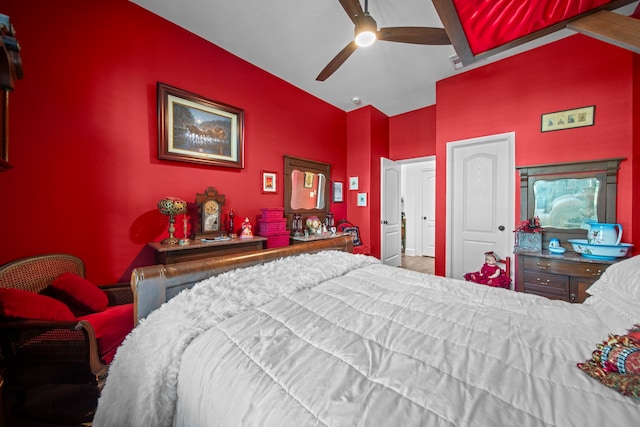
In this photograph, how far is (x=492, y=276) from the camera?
107 inches

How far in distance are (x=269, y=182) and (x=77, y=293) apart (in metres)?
2.17

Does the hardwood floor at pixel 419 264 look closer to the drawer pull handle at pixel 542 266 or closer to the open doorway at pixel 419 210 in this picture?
the open doorway at pixel 419 210

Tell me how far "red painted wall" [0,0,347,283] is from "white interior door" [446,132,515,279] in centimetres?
318

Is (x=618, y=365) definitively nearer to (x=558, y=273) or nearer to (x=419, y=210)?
(x=558, y=273)

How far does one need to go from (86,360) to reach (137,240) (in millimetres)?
1224

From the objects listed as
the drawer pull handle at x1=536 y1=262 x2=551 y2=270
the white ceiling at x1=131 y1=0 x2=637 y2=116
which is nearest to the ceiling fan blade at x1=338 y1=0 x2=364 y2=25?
the white ceiling at x1=131 y1=0 x2=637 y2=116

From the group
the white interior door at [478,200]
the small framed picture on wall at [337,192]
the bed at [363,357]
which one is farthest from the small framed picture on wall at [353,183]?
the bed at [363,357]

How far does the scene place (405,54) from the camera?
287cm

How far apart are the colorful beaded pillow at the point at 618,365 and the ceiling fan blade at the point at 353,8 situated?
90.5 inches

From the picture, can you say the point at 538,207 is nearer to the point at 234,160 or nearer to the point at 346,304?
the point at 346,304

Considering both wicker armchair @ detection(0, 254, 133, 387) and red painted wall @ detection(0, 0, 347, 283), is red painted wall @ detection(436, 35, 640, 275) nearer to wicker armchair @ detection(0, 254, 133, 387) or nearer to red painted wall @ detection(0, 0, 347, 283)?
red painted wall @ detection(0, 0, 347, 283)

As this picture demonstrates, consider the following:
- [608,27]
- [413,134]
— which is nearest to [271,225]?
[608,27]

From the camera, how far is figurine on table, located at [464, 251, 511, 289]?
8.80 ft

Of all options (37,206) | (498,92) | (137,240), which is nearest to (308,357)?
(137,240)
